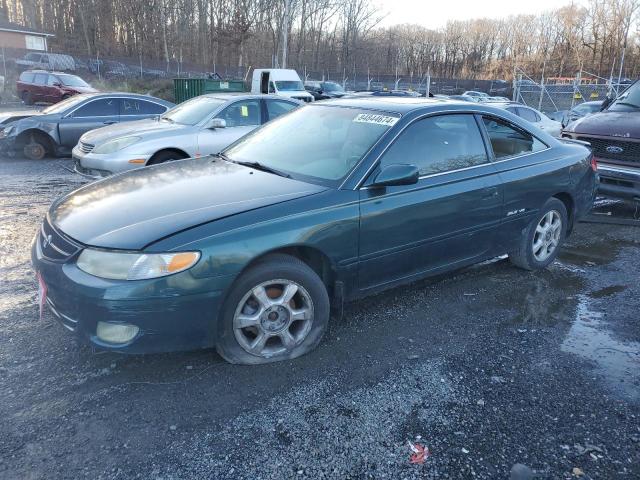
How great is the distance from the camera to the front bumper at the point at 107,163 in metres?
7.02

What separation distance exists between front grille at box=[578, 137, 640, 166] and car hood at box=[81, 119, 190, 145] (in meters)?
5.81

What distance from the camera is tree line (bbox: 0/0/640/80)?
1966 inches

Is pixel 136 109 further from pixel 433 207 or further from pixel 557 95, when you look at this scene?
pixel 557 95

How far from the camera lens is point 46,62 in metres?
31.6

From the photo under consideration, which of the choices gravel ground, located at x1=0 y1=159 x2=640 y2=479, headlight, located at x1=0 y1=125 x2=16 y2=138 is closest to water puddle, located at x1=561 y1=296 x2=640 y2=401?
gravel ground, located at x1=0 y1=159 x2=640 y2=479

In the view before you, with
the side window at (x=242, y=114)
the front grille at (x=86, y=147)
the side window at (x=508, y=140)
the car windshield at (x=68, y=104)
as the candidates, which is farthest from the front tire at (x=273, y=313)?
the car windshield at (x=68, y=104)

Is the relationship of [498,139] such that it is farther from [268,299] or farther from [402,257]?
[268,299]

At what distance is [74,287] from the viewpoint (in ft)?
9.05

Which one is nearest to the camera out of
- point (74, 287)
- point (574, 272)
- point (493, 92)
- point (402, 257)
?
point (74, 287)

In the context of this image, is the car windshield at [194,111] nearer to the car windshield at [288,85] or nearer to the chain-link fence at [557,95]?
the car windshield at [288,85]

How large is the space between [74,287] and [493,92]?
41.6 metres

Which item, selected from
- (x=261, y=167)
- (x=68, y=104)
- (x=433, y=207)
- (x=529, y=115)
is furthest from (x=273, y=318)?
A: (x=529, y=115)

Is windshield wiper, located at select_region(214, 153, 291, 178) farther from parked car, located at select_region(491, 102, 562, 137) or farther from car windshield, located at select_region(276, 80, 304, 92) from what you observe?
car windshield, located at select_region(276, 80, 304, 92)

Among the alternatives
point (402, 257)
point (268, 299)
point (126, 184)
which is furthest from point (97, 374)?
point (402, 257)
